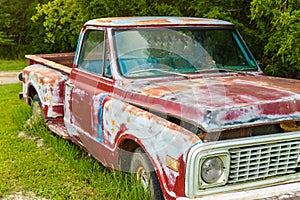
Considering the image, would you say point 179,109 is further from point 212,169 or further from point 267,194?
point 267,194

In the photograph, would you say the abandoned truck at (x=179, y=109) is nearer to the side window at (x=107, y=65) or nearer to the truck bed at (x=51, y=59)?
the side window at (x=107, y=65)

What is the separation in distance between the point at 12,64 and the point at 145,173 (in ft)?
42.2

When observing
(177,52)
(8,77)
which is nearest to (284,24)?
(177,52)

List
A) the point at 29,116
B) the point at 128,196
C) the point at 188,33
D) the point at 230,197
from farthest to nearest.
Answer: the point at 29,116 < the point at 188,33 < the point at 128,196 < the point at 230,197

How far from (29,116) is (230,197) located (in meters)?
4.82

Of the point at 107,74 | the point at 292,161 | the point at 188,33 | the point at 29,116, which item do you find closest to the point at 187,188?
the point at 292,161

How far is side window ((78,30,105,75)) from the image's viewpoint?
4.75m

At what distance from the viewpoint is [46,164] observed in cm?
527

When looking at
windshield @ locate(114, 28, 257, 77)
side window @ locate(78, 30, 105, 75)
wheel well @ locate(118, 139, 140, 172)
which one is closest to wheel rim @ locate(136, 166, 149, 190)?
wheel well @ locate(118, 139, 140, 172)

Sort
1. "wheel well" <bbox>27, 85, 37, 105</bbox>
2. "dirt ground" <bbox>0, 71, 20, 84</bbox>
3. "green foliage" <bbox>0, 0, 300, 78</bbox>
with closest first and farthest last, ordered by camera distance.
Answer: "green foliage" <bbox>0, 0, 300, 78</bbox>
"wheel well" <bbox>27, 85, 37, 105</bbox>
"dirt ground" <bbox>0, 71, 20, 84</bbox>

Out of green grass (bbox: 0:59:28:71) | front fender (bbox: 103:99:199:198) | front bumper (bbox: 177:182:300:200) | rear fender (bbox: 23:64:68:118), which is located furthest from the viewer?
green grass (bbox: 0:59:28:71)

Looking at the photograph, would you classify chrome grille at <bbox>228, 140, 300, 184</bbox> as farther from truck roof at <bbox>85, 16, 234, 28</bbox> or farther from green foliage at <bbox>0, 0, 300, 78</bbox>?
green foliage at <bbox>0, 0, 300, 78</bbox>

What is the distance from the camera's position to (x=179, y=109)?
10.9 ft

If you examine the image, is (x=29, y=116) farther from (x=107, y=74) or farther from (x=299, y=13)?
(x=299, y=13)
